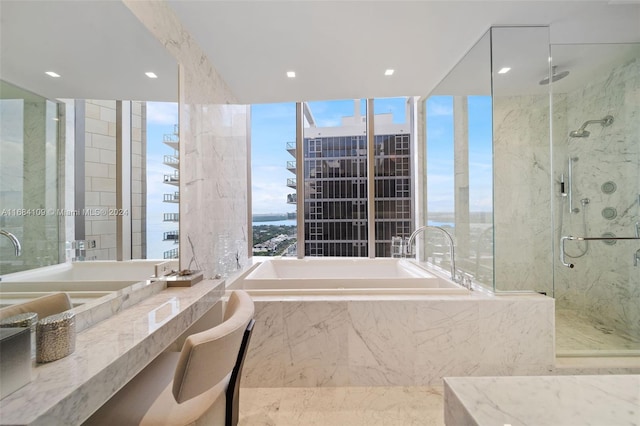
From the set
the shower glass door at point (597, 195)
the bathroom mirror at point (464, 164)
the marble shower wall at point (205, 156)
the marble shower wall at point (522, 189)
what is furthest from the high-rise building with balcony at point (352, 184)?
the shower glass door at point (597, 195)

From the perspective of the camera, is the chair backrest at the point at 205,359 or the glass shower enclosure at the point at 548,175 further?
the glass shower enclosure at the point at 548,175

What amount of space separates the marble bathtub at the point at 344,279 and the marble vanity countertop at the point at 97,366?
909mm

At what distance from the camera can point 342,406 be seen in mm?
1676

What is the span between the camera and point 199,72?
2143mm

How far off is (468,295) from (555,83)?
2294 mm

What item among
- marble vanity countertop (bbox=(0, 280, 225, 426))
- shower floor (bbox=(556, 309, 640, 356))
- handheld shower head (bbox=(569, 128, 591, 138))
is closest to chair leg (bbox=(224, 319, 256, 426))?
marble vanity countertop (bbox=(0, 280, 225, 426))

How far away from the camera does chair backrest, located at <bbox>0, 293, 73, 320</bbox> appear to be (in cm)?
82

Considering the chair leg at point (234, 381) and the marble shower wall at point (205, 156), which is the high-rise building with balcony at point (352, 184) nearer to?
→ the marble shower wall at point (205, 156)

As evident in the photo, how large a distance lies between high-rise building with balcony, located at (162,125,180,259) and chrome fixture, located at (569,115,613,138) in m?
3.72

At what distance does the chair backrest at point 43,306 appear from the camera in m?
0.82

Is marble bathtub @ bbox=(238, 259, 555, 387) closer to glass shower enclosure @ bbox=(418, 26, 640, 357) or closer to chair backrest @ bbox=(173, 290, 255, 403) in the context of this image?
glass shower enclosure @ bbox=(418, 26, 640, 357)

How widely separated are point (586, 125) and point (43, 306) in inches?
165

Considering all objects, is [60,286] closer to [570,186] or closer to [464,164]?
[464,164]

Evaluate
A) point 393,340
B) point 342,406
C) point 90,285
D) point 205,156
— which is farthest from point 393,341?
A: point 205,156
